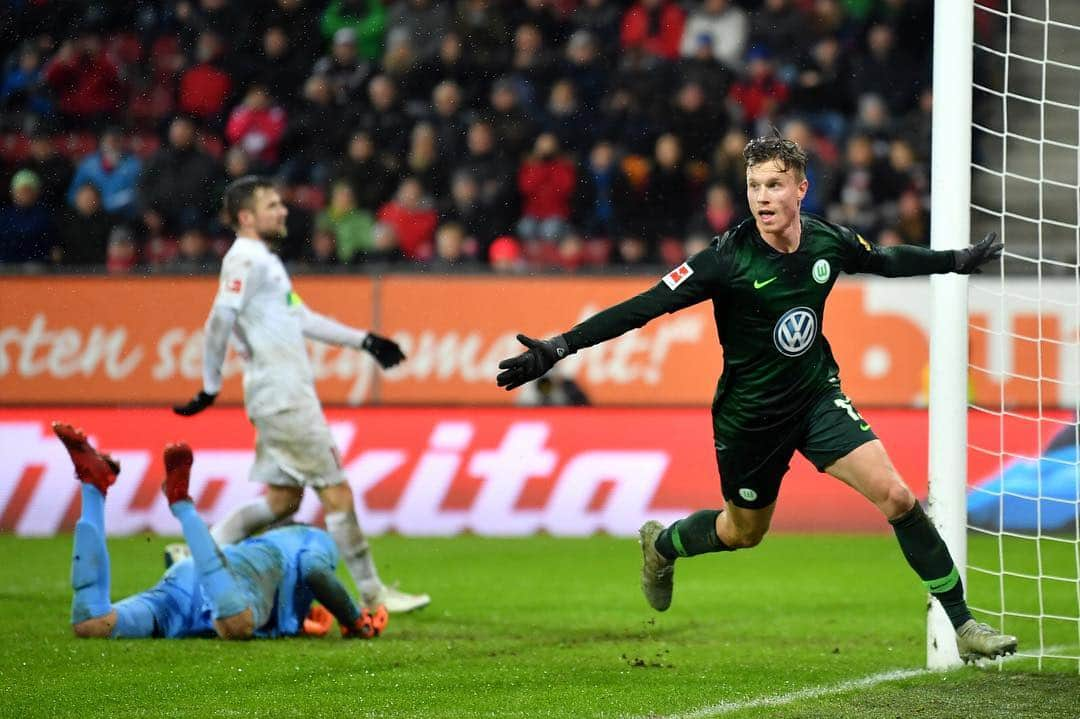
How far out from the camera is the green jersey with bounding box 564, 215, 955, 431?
5.77 m

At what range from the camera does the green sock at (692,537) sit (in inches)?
255

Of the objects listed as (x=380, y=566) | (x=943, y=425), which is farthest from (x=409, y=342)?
(x=943, y=425)

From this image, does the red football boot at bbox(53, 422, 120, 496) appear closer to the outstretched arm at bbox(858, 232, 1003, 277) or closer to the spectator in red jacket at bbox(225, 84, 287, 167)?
the outstretched arm at bbox(858, 232, 1003, 277)

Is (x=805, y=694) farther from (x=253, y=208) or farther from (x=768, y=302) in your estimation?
(x=253, y=208)

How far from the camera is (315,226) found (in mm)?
13930

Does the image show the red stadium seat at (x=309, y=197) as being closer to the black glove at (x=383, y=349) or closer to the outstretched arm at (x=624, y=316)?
the black glove at (x=383, y=349)

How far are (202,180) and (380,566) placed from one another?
5381 mm

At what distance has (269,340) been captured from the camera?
25.8ft

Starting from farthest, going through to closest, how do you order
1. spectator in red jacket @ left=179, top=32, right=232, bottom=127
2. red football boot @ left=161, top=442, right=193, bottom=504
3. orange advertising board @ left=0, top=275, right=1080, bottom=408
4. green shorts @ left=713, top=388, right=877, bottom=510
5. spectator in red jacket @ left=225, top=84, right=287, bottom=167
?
spectator in red jacket @ left=179, top=32, right=232, bottom=127, spectator in red jacket @ left=225, top=84, right=287, bottom=167, orange advertising board @ left=0, top=275, right=1080, bottom=408, red football boot @ left=161, top=442, right=193, bottom=504, green shorts @ left=713, top=388, right=877, bottom=510

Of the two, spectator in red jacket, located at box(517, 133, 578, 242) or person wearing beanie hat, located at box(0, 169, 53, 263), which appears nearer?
person wearing beanie hat, located at box(0, 169, 53, 263)

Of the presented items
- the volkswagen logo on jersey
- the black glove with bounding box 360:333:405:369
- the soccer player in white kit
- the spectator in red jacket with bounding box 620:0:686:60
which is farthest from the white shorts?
the spectator in red jacket with bounding box 620:0:686:60

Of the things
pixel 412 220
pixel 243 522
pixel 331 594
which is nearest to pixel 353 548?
pixel 243 522

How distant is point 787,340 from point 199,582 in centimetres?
287

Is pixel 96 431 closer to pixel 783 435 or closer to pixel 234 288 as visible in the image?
pixel 234 288
